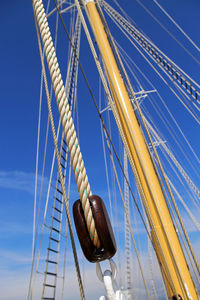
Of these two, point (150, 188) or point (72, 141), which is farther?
point (150, 188)

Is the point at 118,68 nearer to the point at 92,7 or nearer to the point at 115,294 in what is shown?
the point at 92,7

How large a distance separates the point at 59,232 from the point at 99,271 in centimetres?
478

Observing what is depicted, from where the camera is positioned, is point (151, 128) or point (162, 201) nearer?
point (162, 201)

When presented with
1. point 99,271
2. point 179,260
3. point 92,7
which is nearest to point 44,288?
point 179,260

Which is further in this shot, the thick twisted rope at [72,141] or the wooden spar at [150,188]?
the wooden spar at [150,188]

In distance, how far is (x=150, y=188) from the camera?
405cm

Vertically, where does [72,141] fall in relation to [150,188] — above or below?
below

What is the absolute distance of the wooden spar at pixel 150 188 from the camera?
3.38 meters

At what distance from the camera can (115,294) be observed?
5.32ft

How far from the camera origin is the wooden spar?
338 centimetres

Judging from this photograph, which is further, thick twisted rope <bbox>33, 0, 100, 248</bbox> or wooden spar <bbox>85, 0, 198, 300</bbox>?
wooden spar <bbox>85, 0, 198, 300</bbox>

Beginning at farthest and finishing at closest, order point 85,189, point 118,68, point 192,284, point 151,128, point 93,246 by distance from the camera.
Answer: point 151,128 → point 118,68 → point 192,284 → point 85,189 → point 93,246

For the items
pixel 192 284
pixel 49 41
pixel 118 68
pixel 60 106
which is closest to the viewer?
pixel 60 106

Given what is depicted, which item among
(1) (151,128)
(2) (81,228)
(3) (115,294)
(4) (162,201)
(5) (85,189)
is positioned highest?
(1) (151,128)
